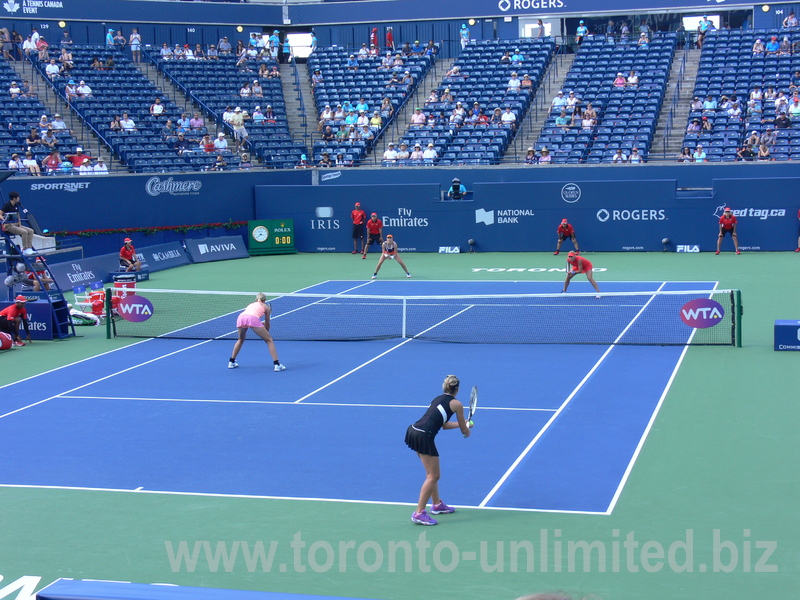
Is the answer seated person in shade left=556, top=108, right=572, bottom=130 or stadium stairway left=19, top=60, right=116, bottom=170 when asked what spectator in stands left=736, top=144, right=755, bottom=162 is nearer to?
seated person in shade left=556, top=108, right=572, bottom=130

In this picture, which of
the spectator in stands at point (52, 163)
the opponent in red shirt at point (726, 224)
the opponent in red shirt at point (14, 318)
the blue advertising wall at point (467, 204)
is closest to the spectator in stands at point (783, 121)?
the blue advertising wall at point (467, 204)

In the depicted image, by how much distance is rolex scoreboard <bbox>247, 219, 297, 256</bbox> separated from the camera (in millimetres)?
36344

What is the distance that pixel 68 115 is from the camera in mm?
36938

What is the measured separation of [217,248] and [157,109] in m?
6.94

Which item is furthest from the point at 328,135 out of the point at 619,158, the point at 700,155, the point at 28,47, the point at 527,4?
the point at 700,155

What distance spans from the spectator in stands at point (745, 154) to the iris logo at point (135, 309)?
2199cm

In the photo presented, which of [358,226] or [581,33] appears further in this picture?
[581,33]

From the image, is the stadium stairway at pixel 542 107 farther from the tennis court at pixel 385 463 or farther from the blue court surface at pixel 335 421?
the blue court surface at pixel 335 421

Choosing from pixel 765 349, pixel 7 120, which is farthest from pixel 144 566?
pixel 7 120

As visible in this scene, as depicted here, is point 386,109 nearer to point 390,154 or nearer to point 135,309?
point 390,154

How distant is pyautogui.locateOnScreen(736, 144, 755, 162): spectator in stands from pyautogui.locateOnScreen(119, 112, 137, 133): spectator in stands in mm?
22019

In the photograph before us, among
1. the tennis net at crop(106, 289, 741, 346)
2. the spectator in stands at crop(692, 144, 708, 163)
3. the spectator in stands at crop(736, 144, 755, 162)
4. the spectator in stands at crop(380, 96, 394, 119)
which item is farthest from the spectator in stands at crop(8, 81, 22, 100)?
the spectator in stands at crop(736, 144, 755, 162)

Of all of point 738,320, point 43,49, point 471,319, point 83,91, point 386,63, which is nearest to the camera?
point 738,320

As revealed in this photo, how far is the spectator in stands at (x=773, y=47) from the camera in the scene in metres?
38.7
